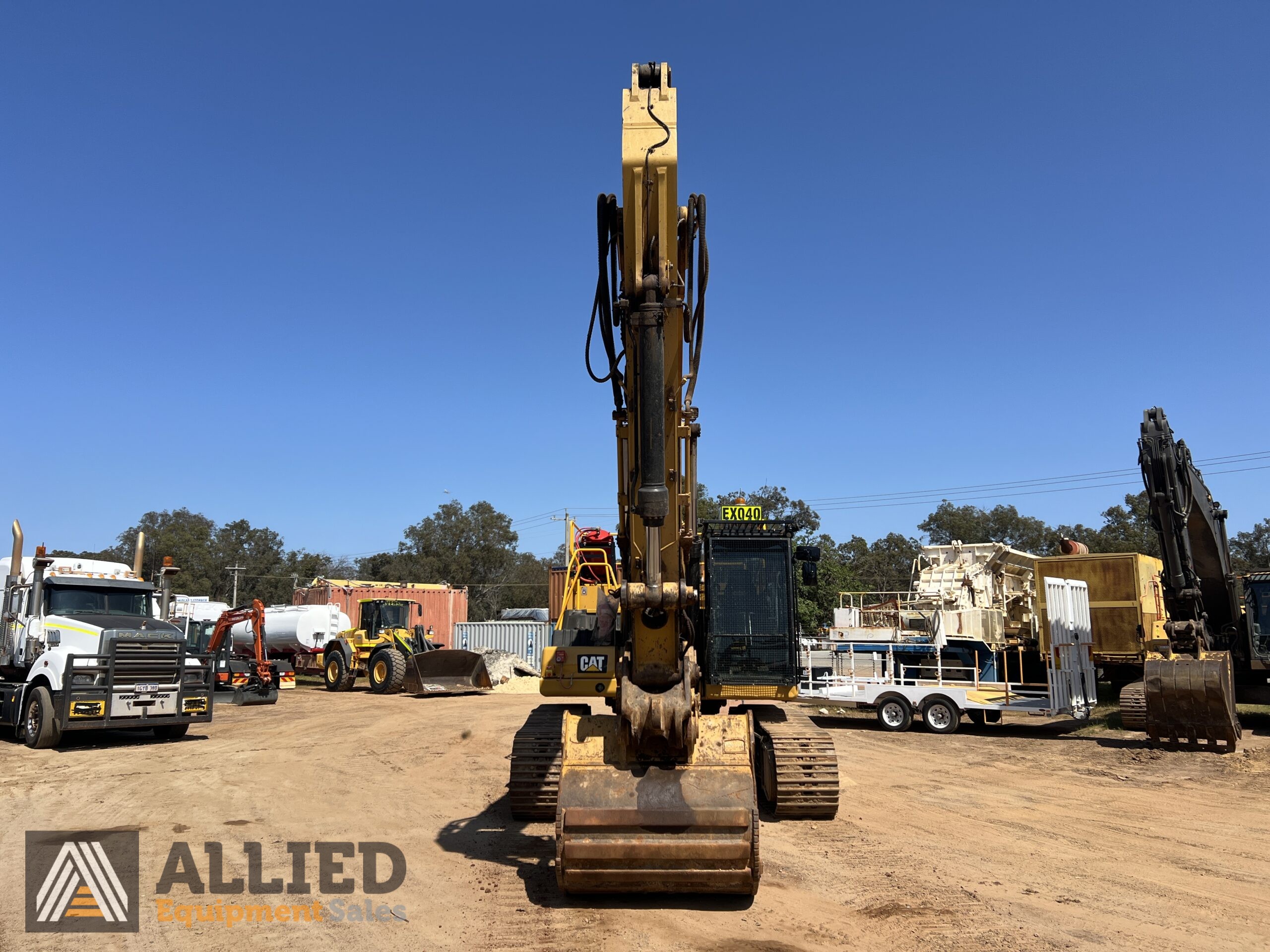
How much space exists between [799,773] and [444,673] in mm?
18929

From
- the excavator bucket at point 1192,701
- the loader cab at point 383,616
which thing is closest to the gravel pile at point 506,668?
the loader cab at point 383,616

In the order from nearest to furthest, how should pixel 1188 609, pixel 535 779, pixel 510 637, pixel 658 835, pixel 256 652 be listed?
pixel 658 835 → pixel 535 779 → pixel 1188 609 → pixel 256 652 → pixel 510 637

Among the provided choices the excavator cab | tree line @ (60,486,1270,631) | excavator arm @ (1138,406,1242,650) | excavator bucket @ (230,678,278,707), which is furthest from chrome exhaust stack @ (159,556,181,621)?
tree line @ (60,486,1270,631)

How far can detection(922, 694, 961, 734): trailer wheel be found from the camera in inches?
717

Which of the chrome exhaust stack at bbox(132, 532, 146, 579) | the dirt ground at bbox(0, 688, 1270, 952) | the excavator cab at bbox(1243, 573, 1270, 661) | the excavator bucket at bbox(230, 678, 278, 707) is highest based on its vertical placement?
the chrome exhaust stack at bbox(132, 532, 146, 579)

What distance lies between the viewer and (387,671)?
27047 millimetres

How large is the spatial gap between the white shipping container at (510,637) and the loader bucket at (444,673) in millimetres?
10145

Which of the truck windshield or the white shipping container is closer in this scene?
the truck windshield

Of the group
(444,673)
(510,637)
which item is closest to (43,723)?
(444,673)

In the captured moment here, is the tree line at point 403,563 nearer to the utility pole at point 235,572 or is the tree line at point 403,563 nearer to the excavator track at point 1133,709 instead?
the utility pole at point 235,572

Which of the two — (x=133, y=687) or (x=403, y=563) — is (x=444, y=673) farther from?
(x=403, y=563)

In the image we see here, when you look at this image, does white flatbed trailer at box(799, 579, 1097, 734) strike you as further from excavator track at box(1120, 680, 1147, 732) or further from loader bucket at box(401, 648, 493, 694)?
loader bucket at box(401, 648, 493, 694)

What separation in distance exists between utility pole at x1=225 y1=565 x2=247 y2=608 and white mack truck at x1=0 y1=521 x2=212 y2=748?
52.0 m

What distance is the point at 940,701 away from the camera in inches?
723
